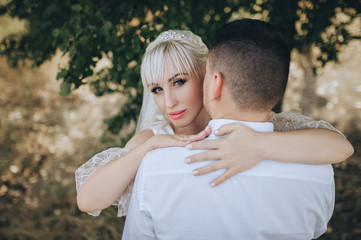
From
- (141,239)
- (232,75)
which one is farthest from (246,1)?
(141,239)

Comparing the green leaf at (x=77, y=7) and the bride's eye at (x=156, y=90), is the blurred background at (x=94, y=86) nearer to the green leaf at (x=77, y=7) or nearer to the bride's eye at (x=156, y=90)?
the green leaf at (x=77, y=7)

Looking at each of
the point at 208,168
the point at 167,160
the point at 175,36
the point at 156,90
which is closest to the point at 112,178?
the point at 167,160

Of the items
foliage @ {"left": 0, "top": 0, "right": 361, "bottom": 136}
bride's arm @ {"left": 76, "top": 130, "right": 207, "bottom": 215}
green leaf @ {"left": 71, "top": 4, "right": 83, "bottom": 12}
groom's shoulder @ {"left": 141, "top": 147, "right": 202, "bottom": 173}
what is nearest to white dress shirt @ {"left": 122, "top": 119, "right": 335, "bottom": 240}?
groom's shoulder @ {"left": 141, "top": 147, "right": 202, "bottom": 173}

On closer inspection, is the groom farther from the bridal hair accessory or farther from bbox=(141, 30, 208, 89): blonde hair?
the bridal hair accessory

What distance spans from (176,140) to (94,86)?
6.50 feet

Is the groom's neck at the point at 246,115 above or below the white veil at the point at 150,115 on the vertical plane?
above

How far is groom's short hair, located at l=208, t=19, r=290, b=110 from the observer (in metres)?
1.27

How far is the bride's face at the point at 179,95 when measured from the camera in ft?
6.18

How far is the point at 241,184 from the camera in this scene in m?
1.23

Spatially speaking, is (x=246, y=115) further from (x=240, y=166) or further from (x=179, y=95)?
(x=179, y=95)

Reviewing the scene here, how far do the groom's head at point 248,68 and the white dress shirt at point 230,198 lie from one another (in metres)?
0.30

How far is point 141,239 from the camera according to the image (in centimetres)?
139

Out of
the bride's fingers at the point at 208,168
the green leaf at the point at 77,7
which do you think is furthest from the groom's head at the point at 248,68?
the green leaf at the point at 77,7

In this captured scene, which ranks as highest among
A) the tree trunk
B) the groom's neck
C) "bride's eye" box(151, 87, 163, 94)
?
"bride's eye" box(151, 87, 163, 94)
